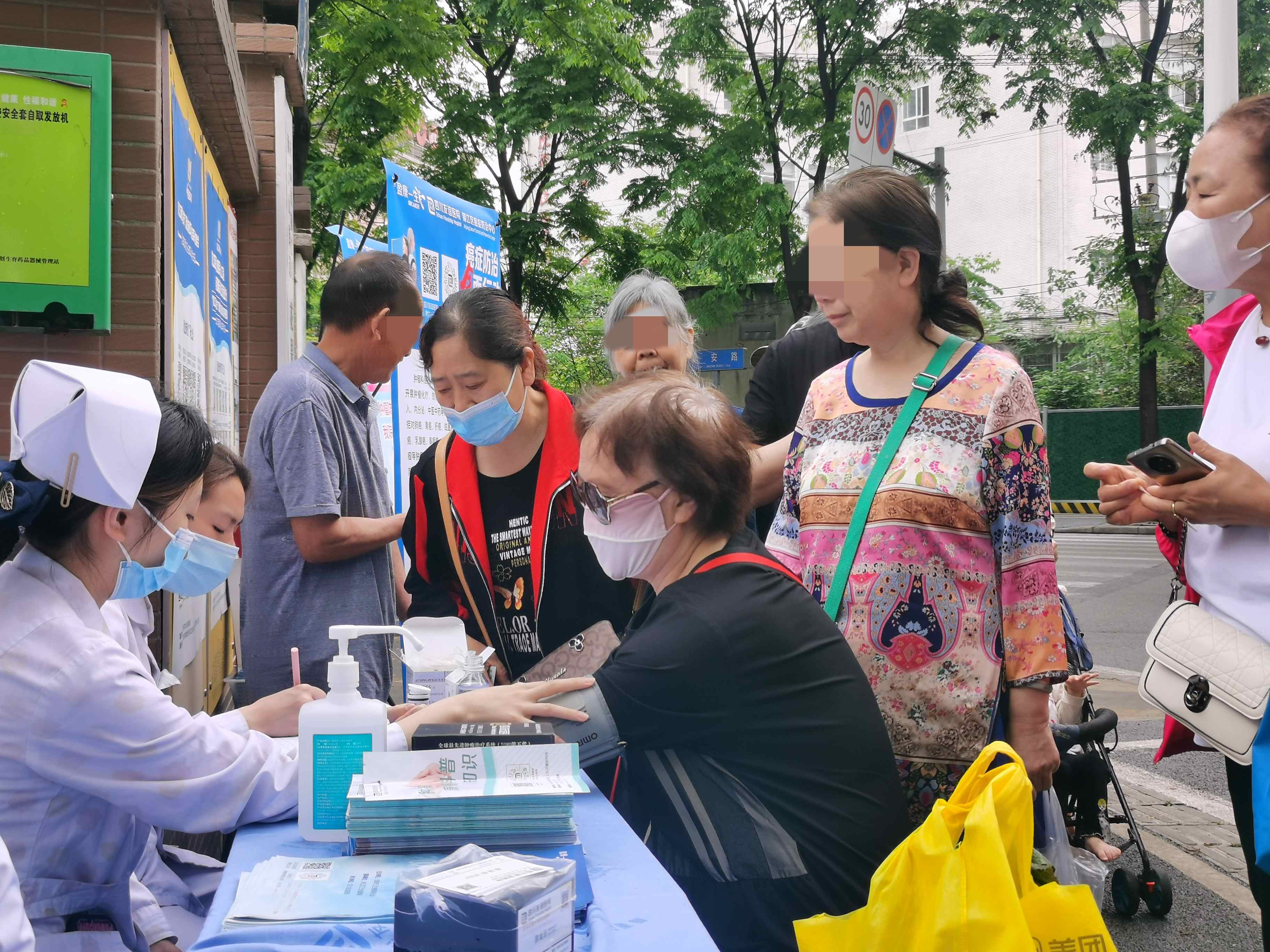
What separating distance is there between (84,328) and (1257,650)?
9.71 ft

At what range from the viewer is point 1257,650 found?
2006 mm

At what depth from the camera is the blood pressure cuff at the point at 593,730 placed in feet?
5.84

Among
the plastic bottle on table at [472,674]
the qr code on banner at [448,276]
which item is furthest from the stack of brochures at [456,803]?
the qr code on banner at [448,276]

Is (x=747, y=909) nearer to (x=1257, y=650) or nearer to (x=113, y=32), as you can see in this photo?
(x=1257, y=650)

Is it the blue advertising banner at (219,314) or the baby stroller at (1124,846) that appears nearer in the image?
the baby stroller at (1124,846)

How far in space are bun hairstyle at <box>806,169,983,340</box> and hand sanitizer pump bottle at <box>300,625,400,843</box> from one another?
138 centimetres

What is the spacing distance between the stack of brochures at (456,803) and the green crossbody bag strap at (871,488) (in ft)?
2.56

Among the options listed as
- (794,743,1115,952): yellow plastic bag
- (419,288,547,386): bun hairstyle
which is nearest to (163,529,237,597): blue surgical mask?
(419,288,547,386): bun hairstyle

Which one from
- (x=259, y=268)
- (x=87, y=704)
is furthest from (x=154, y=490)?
(x=259, y=268)

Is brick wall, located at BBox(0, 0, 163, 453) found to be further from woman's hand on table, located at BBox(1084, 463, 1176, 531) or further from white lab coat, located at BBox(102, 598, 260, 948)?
woman's hand on table, located at BBox(1084, 463, 1176, 531)

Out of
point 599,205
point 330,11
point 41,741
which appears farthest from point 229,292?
point 599,205

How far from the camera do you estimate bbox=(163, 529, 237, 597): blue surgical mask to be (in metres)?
2.05

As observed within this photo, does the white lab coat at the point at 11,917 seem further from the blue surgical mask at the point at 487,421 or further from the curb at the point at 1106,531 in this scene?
the curb at the point at 1106,531

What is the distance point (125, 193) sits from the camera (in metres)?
3.07
